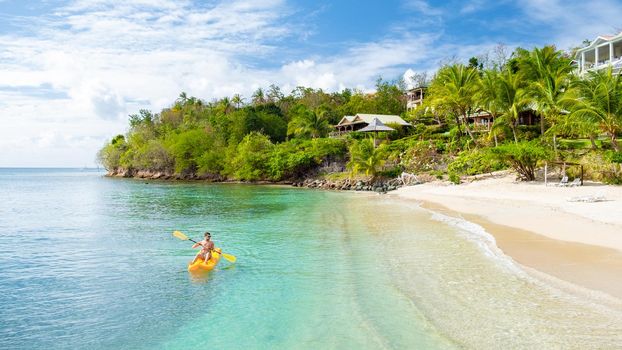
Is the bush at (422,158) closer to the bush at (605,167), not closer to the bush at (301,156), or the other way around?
the bush at (301,156)

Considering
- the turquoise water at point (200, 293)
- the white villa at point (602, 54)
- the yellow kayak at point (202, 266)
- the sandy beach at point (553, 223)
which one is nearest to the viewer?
the turquoise water at point (200, 293)

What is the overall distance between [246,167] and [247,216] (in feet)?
112

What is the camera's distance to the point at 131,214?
25.7m

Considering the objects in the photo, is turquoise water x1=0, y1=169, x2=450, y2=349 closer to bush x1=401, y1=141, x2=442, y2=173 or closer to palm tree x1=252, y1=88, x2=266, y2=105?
bush x1=401, y1=141, x2=442, y2=173

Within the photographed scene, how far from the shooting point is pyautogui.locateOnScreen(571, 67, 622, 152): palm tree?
80.8 feet

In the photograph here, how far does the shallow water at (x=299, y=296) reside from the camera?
6.84 m

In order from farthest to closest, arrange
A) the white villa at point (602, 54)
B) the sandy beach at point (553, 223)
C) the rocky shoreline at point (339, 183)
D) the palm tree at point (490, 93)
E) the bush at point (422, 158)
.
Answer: the white villa at point (602, 54) < the bush at point (422, 158) < the rocky shoreline at point (339, 183) < the palm tree at point (490, 93) < the sandy beach at point (553, 223)

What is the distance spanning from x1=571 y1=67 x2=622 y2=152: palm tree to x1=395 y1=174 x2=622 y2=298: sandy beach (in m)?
4.26

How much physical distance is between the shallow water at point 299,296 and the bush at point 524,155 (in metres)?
12.1

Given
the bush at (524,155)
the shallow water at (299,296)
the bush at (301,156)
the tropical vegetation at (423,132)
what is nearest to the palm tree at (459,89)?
the tropical vegetation at (423,132)

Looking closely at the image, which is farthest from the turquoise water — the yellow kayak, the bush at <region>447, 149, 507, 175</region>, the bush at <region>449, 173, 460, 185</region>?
the bush at <region>447, 149, 507, 175</region>

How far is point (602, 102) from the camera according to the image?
24.9m

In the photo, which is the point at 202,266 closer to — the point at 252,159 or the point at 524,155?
the point at 524,155

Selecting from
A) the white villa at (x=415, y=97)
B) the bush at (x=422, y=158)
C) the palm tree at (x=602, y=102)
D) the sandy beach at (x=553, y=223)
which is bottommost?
the sandy beach at (x=553, y=223)
